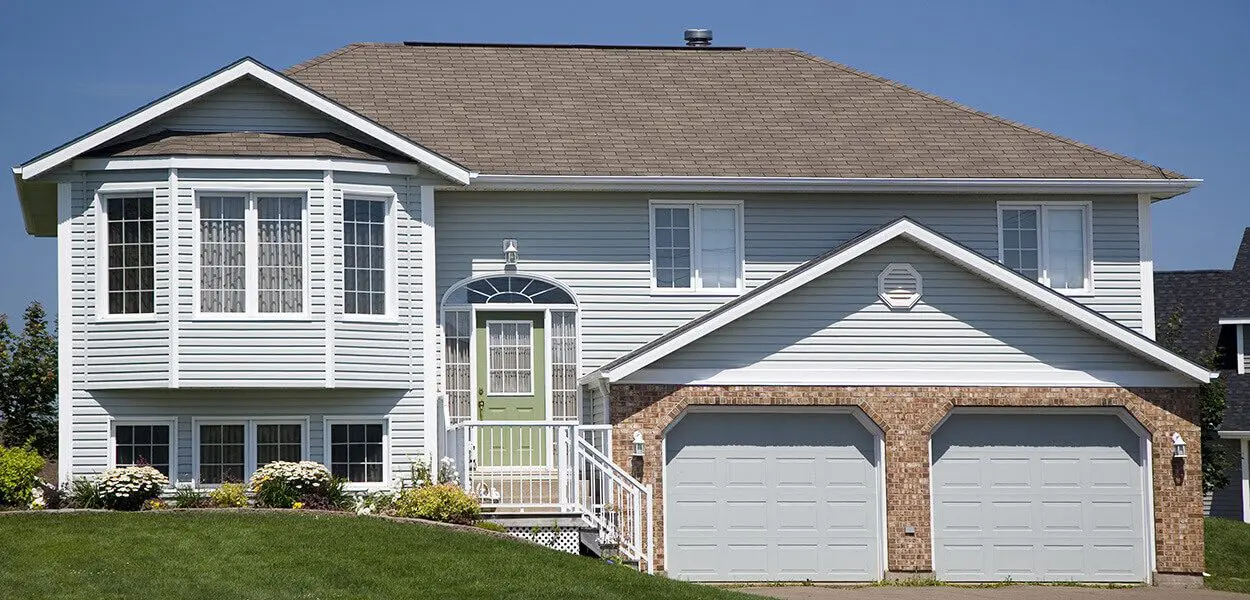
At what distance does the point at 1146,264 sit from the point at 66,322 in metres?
15.0

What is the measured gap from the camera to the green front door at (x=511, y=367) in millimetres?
22562

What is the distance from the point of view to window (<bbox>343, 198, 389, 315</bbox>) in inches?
832

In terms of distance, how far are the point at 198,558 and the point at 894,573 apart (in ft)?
30.0

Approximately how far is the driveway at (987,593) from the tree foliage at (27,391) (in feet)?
40.2

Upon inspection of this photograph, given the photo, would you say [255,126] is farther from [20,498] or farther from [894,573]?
[894,573]

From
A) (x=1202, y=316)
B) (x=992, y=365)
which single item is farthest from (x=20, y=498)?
(x=1202, y=316)

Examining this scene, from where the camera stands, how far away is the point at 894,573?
2142cm

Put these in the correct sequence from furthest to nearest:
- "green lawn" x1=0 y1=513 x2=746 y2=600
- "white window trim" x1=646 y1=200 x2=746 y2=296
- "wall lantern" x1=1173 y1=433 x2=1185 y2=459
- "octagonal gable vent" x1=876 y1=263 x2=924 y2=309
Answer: "white window trim" x1=646 y1=200 x2=746 y2=296
"wall lantern" x1=1173 y1=433 x2=1185 y2=459
"octagonal gable vent" x1=876 y1=263 x2=924 y2=309
"green lawn" x1=0 y1=513 x2=746 y2=600

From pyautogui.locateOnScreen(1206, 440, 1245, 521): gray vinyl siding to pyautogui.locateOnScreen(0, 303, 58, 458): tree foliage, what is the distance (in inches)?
886

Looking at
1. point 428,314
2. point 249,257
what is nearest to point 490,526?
point 428,314

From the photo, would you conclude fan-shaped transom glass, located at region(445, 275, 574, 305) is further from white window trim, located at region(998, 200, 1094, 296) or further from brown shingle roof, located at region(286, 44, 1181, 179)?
white window trim, located at region(998, 200, 1094, 296)

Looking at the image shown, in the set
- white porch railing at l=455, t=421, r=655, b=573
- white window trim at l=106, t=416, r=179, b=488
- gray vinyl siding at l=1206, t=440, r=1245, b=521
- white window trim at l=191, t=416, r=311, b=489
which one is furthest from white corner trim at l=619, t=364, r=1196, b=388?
gray vinyl siding at l=1206, t=440, r=1245, b=521

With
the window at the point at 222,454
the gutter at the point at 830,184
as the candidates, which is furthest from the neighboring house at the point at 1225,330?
the window at the point at 222,454

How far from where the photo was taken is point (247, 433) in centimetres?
2127
